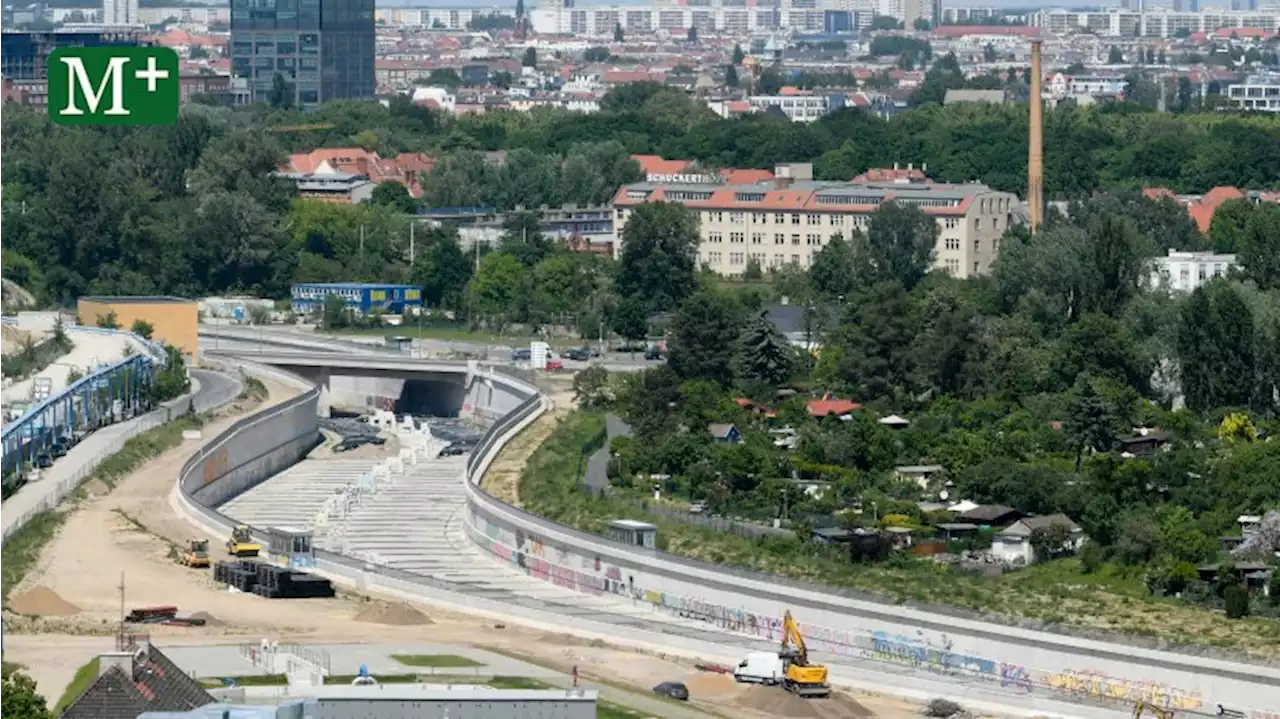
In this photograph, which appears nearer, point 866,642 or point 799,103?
point 866,642

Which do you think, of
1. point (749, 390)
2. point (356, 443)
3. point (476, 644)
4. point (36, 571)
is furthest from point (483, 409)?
point (476, 644)

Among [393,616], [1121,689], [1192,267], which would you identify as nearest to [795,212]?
[1192,267]

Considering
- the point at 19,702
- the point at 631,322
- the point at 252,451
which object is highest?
the point at 19,702

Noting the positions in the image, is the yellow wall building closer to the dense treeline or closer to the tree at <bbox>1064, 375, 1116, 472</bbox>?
the dense treeline

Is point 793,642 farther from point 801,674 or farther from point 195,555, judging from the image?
point 195,555

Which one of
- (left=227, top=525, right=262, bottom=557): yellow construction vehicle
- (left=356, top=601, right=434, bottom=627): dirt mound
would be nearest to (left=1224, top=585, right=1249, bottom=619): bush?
(left=356, top=601, right=434, bottom=627): dirt mound

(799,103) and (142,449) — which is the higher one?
(142,449)

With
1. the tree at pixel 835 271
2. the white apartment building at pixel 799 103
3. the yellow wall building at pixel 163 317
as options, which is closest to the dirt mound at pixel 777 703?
the yellow wall building at pixel 163 317
